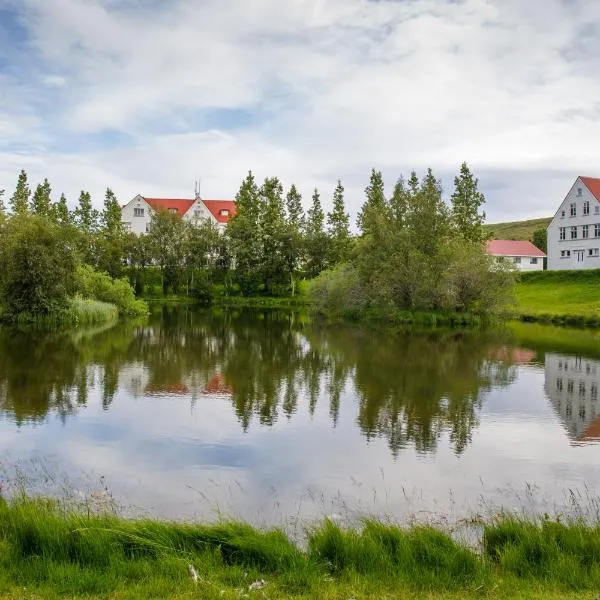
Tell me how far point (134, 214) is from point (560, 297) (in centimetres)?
6399

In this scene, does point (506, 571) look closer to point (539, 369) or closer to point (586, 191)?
point (539, 369)

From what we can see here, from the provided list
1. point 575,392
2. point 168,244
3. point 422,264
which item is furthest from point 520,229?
point 575,392

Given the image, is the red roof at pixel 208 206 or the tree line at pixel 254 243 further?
the red roof at pixel 208 206

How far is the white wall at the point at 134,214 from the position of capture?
9644cm

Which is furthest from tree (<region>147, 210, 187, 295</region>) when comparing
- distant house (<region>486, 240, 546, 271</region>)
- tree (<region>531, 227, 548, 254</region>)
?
tree (<region>531, 227, 548, 254</region>)

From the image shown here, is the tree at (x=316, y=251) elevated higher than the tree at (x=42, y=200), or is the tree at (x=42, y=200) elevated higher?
the tree at (x=42, y=200)

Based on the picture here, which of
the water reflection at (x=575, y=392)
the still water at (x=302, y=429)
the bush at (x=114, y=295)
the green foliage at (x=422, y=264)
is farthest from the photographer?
the bush at (x=114, y=295)

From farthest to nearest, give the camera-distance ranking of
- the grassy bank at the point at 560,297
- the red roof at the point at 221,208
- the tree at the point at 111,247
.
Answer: the red roof at the point at 221,208
the tree at the point at 111,247
the grassy bank at the point at 560,297

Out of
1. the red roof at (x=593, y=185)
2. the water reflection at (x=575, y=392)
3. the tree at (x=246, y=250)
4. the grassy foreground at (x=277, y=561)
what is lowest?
the water reflection at (x=575, y=392)

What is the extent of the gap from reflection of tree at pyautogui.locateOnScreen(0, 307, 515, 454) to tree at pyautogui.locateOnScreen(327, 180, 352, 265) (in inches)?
1504

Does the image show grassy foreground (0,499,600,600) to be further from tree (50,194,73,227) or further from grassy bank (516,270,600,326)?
tree (50,194,73,227)

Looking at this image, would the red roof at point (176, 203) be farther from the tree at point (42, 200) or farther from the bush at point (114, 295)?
the bush at point (114, 295)

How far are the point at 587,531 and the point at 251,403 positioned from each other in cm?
1141

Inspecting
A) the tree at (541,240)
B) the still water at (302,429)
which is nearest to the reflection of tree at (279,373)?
the still water at (302,429)
